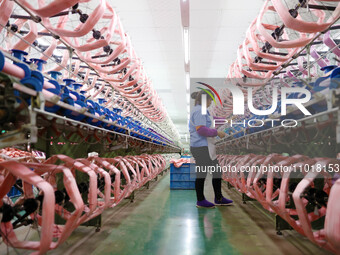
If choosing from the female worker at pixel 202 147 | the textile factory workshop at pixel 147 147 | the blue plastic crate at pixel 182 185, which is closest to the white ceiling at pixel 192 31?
the textile factory workshop at pixel 147 147

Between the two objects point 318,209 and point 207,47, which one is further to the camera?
point 207,47

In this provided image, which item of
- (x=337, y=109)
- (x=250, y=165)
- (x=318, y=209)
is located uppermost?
(x=337, y=109)

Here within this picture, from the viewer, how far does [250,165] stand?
10.2 feet

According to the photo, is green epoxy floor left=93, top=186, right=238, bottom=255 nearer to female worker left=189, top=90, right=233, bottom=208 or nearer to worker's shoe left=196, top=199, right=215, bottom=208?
worker's shoe left=196, top=199, right=215, bottom=208

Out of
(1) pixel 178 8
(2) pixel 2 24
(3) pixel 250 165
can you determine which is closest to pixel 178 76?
(1) pixel 178 8

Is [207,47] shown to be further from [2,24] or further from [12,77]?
[12,77]

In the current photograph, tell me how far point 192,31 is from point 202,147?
367 centimetres

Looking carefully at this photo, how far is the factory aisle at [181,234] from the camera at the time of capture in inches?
90.7

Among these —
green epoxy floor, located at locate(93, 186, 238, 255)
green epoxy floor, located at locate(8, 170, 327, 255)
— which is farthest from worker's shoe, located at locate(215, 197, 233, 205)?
green epoxy floor, located at locate(93, 186, 238, 255)

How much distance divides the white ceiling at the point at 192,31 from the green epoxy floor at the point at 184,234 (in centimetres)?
387

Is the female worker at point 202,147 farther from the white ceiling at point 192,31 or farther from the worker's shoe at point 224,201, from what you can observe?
the white ceiling at point 192,31

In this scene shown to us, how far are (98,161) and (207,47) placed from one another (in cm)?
586

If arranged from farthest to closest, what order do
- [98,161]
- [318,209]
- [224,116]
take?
[224,116] → [98,161] → [318,209]

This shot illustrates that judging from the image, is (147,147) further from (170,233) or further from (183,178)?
(170,233)
